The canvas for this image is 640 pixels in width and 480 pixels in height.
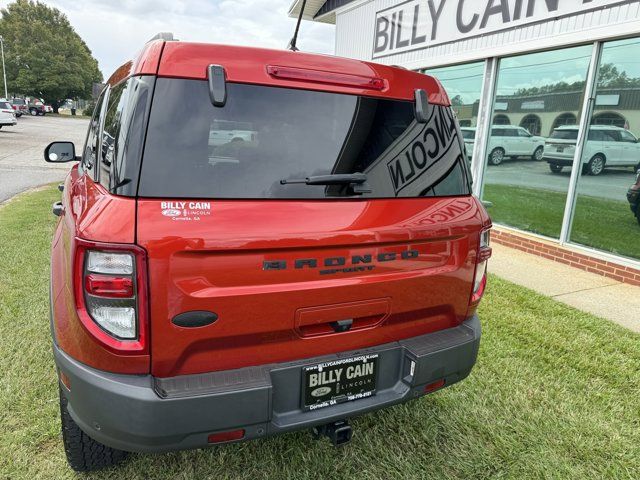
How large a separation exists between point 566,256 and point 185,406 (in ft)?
18.8

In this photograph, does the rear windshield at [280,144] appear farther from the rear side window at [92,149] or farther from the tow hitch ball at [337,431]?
the tow hitch ball at [337,431]

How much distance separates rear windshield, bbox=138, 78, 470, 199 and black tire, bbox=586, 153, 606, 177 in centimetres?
460

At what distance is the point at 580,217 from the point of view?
19.8 feet

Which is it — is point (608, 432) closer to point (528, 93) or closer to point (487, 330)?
point (487, 330)

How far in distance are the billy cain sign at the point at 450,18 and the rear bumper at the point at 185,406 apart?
5.91 meters

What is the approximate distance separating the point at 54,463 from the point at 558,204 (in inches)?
250

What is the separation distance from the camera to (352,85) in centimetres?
199

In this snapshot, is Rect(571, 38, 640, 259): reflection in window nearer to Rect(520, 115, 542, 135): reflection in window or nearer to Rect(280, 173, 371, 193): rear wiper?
Rect(520, 115, 542, 135): reflection in window

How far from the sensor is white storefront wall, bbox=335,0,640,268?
5484 mm

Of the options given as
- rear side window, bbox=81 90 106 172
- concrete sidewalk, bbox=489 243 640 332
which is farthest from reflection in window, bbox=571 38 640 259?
rear side window, bbox=81 90 106 172

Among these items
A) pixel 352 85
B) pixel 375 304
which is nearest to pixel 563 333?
pixel 375 304

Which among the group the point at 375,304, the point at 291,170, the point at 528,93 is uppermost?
the point at 528,93

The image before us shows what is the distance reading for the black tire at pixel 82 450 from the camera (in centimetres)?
208

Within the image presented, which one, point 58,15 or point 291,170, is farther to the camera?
point 58,15
